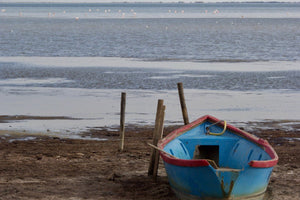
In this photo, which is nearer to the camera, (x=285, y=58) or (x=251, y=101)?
(x=251, y=101)

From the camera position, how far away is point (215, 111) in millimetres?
18766

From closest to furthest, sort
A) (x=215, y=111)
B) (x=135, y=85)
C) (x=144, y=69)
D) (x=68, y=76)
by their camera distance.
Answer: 1. (x=215, y=111)
2. (x=135, y=85)
3. (x=68, y=76)
4. (x=144, y=69)

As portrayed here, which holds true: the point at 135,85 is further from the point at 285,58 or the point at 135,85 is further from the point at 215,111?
the point at 285,58

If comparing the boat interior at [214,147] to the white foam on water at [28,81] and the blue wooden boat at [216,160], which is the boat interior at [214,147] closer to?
the blue wooden boat at [216,160]

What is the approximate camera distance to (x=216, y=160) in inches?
457

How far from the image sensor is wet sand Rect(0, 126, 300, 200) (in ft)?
34.9

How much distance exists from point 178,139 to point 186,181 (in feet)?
6.08

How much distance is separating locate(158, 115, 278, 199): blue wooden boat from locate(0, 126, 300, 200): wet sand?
2.37 feet

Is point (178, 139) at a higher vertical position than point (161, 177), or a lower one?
higher

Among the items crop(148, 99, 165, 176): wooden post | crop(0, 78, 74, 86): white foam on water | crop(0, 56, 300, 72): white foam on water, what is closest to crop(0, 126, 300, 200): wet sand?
crop(148, 99, 165, 176): wooden post

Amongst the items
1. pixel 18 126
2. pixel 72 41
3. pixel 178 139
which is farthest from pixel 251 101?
pixel 72 41

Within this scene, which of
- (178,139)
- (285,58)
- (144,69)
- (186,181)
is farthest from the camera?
(285,58)

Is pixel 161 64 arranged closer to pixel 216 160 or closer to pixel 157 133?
pixel 157 133

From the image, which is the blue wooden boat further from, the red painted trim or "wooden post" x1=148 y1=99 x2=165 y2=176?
"wooden post" x1=148 y1=99 x2=165 y2=176
